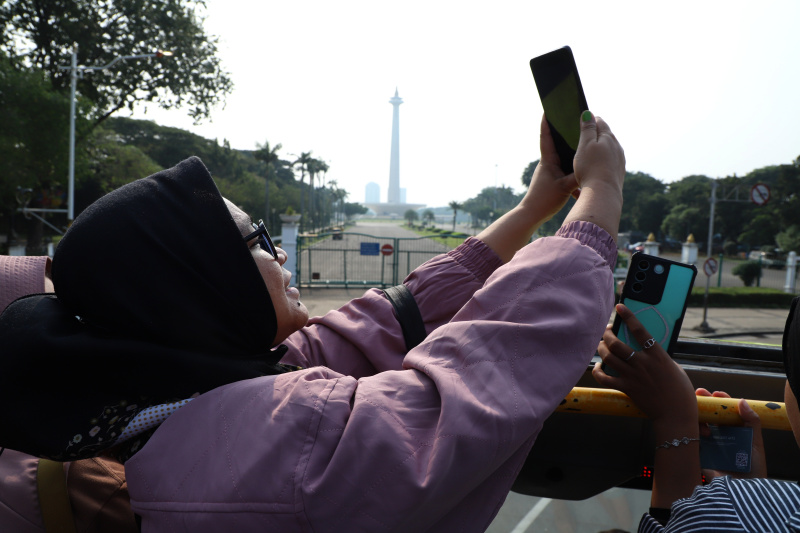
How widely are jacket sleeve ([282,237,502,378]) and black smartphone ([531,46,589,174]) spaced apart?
344mm

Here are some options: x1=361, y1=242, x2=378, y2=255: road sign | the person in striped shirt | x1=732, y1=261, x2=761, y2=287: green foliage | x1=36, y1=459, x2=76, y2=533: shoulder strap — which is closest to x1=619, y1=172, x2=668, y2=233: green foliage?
x1=732, y1=261, x2=761, y2=287: green foliage

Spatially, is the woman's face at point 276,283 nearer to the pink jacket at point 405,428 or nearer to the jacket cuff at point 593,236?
the pink jacket at point 405,428

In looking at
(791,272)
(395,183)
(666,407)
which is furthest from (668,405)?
(395,183)

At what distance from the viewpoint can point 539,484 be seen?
176 cm

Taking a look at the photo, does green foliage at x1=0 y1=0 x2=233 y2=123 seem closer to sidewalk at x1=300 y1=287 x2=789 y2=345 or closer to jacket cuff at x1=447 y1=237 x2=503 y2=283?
sidewalk at x1=300 y1=287 x2=789 y2=345

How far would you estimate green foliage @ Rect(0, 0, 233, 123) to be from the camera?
2086cm

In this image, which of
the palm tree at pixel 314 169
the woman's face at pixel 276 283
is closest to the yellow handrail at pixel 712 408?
the woman's face at pixel 276 283

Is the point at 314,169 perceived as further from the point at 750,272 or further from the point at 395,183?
the point at 395,183

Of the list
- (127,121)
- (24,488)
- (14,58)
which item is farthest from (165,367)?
(127,121)

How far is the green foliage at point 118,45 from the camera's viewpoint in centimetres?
2086

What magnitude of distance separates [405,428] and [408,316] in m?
0.60

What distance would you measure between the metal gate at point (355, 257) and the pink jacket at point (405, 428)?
60.7ft

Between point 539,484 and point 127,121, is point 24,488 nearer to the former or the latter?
point 539,484

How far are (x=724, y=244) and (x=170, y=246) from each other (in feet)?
150
